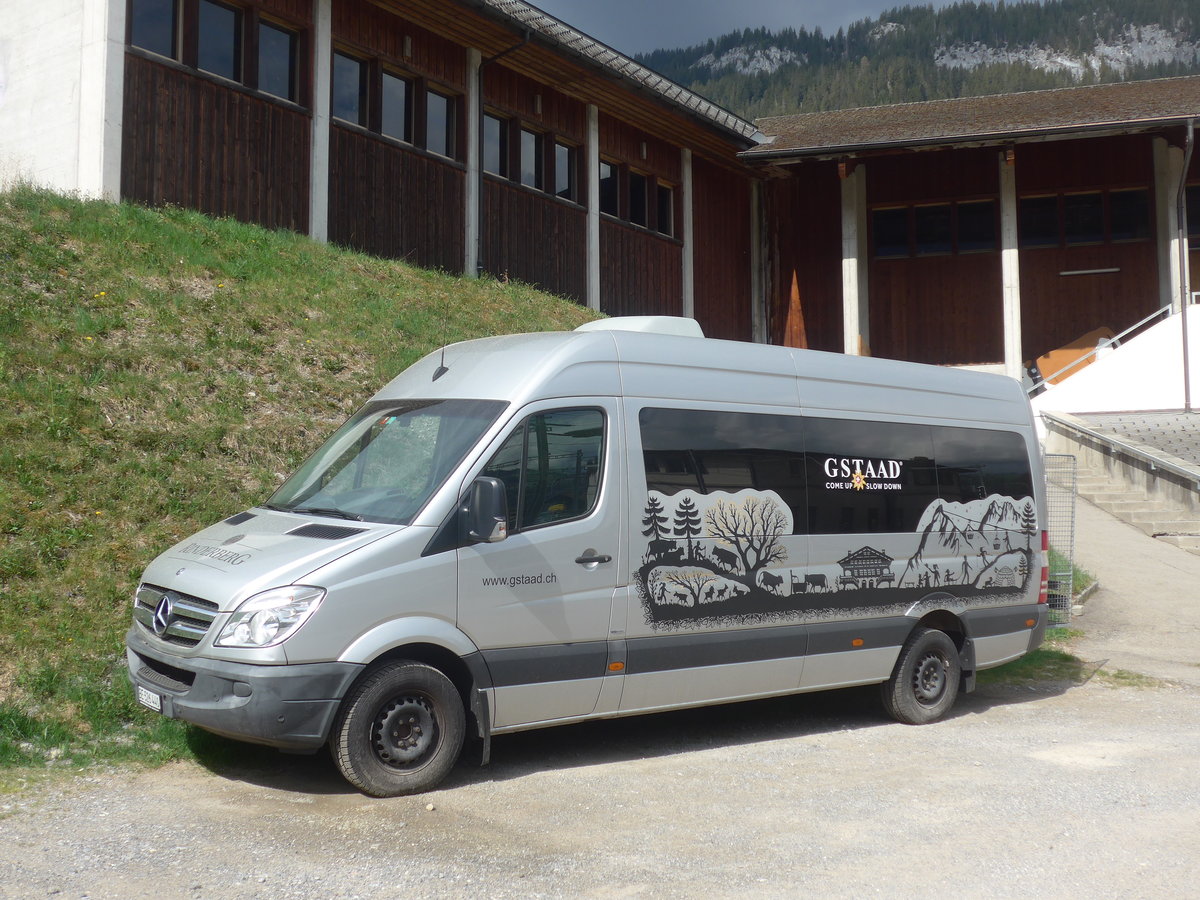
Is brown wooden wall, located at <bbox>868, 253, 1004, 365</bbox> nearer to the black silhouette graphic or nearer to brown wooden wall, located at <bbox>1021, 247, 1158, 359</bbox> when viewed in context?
brown wooden wall, located at <bbox>1021, 247, 1158, 359</bbox>

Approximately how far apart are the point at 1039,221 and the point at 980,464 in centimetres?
2159

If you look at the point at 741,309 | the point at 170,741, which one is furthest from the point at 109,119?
the point at 741,309

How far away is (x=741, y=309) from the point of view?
28234mm

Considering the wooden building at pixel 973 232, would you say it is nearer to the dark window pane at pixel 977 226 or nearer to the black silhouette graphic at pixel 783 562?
the dark window pane at pixel 977 226

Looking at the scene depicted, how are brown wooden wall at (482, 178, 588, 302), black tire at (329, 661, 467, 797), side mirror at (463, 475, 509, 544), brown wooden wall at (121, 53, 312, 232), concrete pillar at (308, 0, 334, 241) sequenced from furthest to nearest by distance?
brown wooden wall at (482, 178, 588, 302)
concrete pillar at (308, 0, 334, 241)
brown wooden wall at (121, 53, 312, 232)
side mirror at (463, 475, 509, 544)
black tire at (329, 661, 467, 797)

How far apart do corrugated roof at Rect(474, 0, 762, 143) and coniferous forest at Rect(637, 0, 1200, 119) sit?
331 feet

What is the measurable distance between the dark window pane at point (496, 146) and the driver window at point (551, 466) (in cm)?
1428

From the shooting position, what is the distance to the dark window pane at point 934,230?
28.5m

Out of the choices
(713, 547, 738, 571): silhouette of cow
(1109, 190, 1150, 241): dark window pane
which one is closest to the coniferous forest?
(1109, 190, 1150, 241): dark window pane

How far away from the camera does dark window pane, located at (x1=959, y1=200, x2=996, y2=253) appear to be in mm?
28203

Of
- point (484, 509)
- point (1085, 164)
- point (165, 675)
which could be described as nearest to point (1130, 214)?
point (1085, 164)

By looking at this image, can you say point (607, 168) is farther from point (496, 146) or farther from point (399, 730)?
point (399, 730)

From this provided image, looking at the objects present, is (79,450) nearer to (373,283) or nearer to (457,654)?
(457,654)

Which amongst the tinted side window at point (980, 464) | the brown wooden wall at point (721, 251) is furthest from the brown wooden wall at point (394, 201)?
the tinted side window at point (980, 464)
